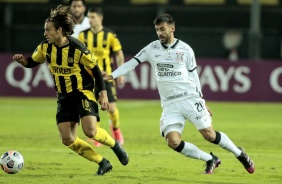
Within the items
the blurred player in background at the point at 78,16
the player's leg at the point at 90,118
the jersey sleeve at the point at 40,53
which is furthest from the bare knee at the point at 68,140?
the blurred player in background at the point at 78,16

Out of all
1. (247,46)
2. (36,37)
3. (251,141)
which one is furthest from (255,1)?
(251,141)

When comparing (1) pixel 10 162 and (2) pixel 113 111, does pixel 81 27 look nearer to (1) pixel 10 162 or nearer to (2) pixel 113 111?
(2) pixel 113 111

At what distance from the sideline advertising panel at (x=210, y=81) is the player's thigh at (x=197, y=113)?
11.6 m

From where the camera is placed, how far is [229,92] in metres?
21.1

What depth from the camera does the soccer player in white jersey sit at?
9.36 m

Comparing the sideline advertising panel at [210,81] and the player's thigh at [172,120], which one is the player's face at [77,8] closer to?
the player's thigh at [172,120]

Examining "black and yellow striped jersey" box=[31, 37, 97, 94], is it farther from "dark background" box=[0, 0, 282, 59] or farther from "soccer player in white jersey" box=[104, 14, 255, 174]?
"dark background" box=[0, 0, 282, 59]

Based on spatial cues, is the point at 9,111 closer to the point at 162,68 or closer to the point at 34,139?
the point at 34,139

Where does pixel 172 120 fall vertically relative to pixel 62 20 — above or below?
below

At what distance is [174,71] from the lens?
375 inches

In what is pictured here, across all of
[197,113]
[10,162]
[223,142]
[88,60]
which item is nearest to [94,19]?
[88,60]

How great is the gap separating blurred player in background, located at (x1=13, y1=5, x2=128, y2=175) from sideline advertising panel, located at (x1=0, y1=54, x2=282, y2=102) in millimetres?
11757

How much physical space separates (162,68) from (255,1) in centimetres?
1287

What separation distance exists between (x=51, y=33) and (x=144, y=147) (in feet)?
12.2
